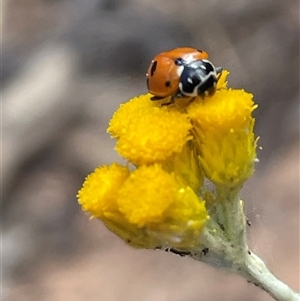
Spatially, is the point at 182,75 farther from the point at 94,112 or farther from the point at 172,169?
Result: the point at 94,112

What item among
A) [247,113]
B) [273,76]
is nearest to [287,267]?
[273,76]

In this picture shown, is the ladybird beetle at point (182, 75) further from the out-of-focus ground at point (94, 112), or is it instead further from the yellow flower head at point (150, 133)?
the out-of-focus ground at point (94, 112)

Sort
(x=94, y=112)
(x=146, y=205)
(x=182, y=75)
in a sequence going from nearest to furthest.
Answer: (x=146, y=205)
(x=182, y=75)
(x=94, y=112)

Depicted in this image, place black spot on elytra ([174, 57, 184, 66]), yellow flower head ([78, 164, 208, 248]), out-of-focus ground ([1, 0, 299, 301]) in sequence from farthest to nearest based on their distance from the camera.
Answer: out-of-focus ground ([1, 0, 299, 301])
black spot on elytra ([174, 57, 184, 66])
yellow flower head ([78, 164, 208, 248])

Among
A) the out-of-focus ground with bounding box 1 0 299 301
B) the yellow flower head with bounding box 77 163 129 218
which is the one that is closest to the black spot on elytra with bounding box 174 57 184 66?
the yellow flower head with bounding box 77 163 129 218

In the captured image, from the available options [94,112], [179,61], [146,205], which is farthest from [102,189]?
[94,112]

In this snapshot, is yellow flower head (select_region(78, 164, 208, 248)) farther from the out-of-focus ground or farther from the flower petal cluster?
the out-of-focus ground
